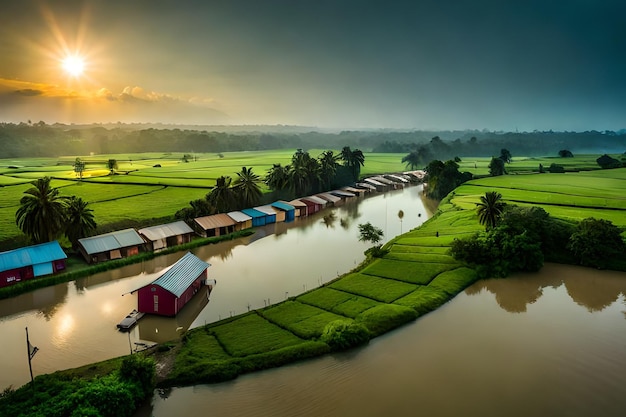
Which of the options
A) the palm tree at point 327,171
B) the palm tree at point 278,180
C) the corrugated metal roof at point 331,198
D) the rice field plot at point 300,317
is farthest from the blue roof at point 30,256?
the palm tree at point 327,171

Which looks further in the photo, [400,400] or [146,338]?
[146,338]

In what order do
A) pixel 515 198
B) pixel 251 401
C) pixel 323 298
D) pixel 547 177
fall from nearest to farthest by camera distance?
pixel 251 401, pixel 323 298, pixel 515 198, pixel 547 177

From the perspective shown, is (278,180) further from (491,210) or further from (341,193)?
(491,210)

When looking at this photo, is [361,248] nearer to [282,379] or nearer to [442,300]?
[442,300]

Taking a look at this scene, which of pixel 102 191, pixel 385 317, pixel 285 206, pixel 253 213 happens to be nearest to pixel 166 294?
pixel 385 317

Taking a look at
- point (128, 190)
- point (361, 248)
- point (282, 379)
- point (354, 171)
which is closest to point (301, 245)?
point (361, 248)

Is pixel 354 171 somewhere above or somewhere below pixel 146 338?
above

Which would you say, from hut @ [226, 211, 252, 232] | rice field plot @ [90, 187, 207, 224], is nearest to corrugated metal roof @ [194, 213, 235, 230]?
hut @ [226, 211, 252, 232]
